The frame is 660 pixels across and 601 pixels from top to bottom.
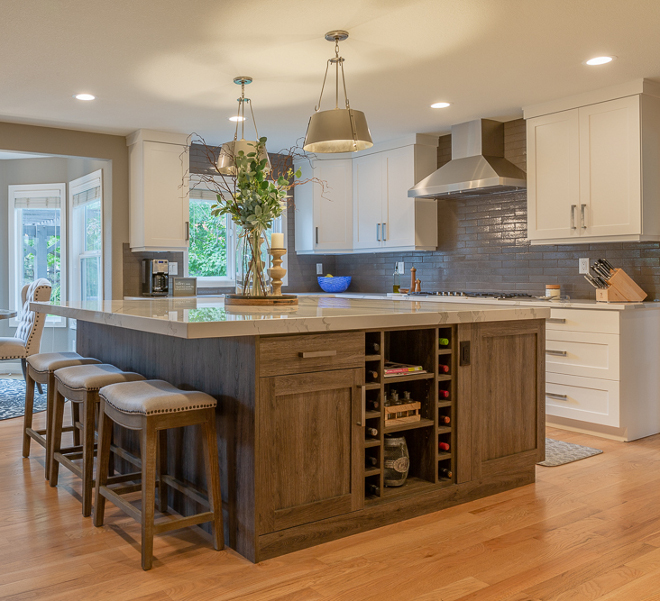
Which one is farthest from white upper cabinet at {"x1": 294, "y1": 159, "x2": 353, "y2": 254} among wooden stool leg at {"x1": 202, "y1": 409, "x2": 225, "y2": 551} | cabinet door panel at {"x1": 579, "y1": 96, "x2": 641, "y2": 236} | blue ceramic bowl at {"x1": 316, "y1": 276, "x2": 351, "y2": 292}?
wooden stool leg at {"x1": 202, "y1": 409, "x2": 225, "y2": 551}

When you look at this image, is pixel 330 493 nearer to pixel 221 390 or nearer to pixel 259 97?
pixel 221 390

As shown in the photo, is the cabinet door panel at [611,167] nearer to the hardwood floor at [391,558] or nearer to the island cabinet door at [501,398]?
the island cabinet door at [501,398]

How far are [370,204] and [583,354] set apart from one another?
109 inches

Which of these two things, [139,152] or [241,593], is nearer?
[241,593]

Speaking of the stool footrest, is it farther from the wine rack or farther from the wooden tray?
the wooden tray

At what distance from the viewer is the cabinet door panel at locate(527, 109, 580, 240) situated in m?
4.61

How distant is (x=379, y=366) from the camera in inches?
101

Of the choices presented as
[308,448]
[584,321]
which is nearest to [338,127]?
[308,448]

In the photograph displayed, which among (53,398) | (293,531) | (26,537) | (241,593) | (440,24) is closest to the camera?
(241,593)

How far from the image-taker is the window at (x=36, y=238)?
715cm

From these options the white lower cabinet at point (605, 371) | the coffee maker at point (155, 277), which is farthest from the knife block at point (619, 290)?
the coffee maker at point (155, 277)

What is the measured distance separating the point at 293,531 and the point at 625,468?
2061mm

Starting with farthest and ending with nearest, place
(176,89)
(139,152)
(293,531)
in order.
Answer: (139,152) → (176,89) → (293,531)

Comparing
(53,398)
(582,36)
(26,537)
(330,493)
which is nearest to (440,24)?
(582,36)
